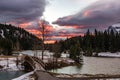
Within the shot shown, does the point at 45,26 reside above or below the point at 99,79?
above

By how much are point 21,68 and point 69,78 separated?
36.5 metres

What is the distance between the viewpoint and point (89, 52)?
175 m

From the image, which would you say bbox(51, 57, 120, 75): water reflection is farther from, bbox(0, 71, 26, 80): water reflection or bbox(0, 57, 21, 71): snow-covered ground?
bbox(0, 57, 21, 71): snow-covered ground

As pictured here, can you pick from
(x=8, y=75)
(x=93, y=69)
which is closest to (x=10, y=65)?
(x=8, y=75)

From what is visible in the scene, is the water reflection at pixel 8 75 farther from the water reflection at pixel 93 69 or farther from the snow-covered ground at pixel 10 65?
the water reflection at pixel 93 69

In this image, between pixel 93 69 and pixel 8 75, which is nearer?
pixel 8 75

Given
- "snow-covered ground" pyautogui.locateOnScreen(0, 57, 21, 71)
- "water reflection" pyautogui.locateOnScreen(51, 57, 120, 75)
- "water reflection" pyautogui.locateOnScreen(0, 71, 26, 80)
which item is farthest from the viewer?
"snow-covered ground" pyautogui.locateOnScreen(0, 57, 21, 71)

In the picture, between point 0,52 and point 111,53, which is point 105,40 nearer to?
point 111,53

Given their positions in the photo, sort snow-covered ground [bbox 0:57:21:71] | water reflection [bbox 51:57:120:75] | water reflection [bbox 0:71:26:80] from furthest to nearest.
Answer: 1. snow-covered ground [bbox 0:57:21:71]
2. water reflection [bbox 51:57:120:75]
3. water reflection [bbox 0:71:26:80]

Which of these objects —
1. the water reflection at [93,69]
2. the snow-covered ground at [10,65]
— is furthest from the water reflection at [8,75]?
the water reflection at [93,69]

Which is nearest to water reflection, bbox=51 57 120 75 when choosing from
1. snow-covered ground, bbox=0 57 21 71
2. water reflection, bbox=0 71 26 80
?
water reflection, bbox=0 71 26 80

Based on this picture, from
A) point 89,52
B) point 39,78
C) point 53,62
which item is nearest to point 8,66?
point 53,62

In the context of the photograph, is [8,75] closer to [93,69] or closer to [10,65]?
[10,65]

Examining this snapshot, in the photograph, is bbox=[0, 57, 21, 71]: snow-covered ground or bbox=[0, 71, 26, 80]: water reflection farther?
bbox=[0, 57, 21, 71]: snow-covered ground
